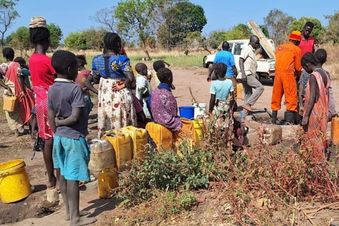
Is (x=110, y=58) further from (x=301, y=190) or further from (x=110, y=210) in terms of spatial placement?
(x=301, y=190)

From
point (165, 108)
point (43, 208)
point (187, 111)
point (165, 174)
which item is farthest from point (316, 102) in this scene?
point (43, 208)

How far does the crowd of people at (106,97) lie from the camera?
4139 mm

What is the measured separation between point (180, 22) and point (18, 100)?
204ft

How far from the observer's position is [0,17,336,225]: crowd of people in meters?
4.14

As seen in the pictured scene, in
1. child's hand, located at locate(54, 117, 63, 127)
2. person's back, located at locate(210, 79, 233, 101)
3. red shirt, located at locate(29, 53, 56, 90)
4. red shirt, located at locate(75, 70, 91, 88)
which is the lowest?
child's hand, located at locate(54, 117, 63, 127)

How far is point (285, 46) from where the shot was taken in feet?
26.6

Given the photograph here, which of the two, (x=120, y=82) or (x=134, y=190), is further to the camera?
(x=120, y=82)

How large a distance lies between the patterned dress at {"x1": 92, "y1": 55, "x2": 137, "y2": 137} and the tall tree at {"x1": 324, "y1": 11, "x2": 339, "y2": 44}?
80.6 ft

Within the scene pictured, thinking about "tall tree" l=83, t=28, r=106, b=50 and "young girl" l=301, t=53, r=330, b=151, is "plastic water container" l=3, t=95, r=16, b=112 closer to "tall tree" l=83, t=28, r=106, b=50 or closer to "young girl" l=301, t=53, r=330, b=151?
"young girl" l=301, t=53, r=330, b=151

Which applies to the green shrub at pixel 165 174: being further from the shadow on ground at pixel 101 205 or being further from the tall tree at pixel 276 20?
the tall tree at pixel 276 20

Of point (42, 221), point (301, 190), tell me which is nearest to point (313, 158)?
point (301, 190)

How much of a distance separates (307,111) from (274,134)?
161cm

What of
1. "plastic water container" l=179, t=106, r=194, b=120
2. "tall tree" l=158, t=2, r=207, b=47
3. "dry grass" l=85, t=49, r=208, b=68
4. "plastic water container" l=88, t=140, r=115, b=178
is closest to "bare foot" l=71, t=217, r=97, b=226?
"plastic water container" l=88, t=140, r=115, b=178

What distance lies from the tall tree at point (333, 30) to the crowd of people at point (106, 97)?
67.5ft
